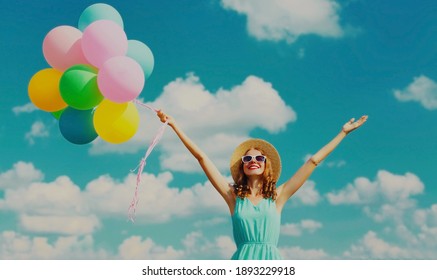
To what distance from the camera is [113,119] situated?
198 inches

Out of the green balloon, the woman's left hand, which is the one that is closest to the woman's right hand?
the green balloon

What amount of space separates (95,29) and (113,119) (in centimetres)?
93

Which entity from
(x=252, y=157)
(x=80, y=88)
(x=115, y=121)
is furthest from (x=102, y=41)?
(x=252, y=157)

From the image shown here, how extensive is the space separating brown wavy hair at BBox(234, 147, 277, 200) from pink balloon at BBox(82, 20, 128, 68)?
178 centimetres

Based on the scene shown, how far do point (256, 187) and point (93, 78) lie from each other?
202 centimetres

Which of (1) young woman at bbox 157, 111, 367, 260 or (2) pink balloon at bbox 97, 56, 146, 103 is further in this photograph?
(2) pink balloon at bbox 97, 56, 146, 103

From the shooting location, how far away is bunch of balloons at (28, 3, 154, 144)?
493cm

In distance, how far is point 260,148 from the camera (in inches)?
202

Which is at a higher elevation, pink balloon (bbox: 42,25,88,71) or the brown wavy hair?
pink balloon (bbox: 42,25,88,71)

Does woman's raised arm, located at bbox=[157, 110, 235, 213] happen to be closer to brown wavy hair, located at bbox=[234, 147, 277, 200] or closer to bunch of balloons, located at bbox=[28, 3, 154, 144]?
brown wavy hair, located at bbox=[234, 147, 277, 200]

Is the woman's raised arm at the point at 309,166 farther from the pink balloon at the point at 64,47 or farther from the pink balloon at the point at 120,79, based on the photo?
the pink balloon at the point at 64,47

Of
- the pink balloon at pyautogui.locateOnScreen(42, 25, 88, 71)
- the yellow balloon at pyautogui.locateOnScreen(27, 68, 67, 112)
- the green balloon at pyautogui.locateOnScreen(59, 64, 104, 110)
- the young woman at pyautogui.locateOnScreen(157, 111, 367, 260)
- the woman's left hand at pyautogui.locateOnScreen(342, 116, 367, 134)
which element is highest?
the pink balloon at pyautogui.locateOnScreen(42, 25, 88, 71)

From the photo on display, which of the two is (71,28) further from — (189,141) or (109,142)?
(189,141)

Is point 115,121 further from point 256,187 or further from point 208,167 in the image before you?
point 256,187
